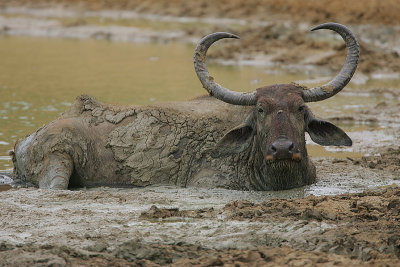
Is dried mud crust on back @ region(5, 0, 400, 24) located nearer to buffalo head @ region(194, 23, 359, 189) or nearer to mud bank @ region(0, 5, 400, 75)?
mud bank @ region(0, 5, 400, 75)

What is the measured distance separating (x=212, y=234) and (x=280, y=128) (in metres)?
1.91

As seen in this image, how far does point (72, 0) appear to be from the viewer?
35.4 m

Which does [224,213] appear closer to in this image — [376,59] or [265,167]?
[265,167]

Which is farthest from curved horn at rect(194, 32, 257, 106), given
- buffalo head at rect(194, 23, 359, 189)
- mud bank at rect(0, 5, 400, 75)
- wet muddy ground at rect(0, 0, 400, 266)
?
mud bank at rect(0, 5, 400, 75)

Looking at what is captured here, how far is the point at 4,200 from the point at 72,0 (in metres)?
30.0

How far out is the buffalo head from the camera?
7.06m

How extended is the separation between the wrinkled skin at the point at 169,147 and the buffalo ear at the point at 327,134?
11mm

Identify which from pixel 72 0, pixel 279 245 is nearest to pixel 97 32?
pixel 72 0

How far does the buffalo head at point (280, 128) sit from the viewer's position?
7.06 meters

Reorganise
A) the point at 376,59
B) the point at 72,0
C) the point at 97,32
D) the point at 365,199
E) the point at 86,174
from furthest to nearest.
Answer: the point at 72,0 → the point at 97,32 → the point at 376,59 → the point at 86,174 → the point at 365,199

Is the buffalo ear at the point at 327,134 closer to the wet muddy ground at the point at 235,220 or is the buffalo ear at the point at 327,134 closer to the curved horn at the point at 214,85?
the wet muddy ground at the point at 235,220

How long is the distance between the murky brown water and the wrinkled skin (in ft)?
4.53

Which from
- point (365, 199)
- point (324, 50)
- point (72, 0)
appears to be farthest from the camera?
point (72, 0)

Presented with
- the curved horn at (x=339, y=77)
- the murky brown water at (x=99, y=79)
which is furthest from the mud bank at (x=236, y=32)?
the curved horn at (x=339, y=77)
